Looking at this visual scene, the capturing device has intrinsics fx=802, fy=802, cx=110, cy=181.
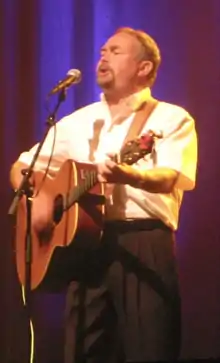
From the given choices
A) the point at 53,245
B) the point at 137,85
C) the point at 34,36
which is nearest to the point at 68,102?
the point at 34,36

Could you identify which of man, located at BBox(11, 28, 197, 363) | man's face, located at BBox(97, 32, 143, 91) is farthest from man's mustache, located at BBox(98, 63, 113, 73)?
man, located at BBox(11, 28, 197, 363)

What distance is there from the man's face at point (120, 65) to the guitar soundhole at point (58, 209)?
41 cm

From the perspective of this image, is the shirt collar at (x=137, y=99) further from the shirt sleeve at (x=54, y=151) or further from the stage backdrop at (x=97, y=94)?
the stage backdrop at (x=97, y=94)

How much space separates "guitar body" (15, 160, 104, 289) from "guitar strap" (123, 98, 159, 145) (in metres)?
0.19

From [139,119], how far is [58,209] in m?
0.39

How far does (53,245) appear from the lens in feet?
8.29

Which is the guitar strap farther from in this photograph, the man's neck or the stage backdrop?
the stage backdrop

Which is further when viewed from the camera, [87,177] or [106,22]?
[106,22]

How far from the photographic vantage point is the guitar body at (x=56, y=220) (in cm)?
242

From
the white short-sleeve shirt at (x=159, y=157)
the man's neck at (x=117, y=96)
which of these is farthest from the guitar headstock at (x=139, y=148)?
the man's neck at (x=117, y=96)

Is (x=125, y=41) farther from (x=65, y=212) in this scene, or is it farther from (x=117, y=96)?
(x=65, y=212)

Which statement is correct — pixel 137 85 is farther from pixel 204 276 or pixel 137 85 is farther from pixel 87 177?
pixel 204 276

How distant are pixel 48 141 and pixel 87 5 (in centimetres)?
66

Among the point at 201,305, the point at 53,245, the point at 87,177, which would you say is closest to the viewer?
the point at 87,177
